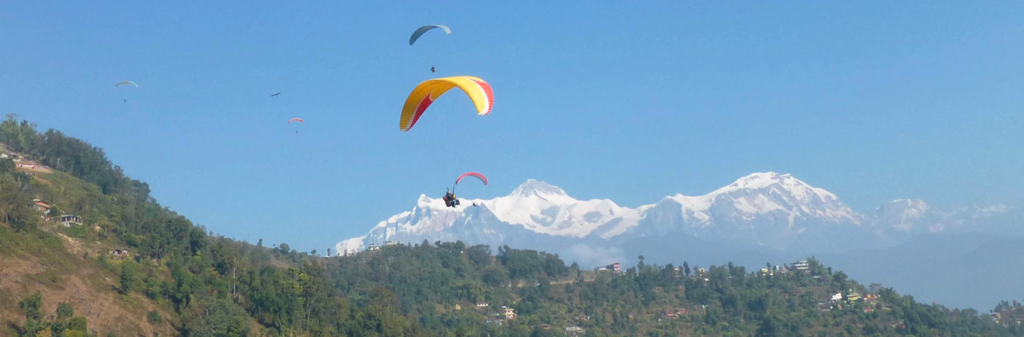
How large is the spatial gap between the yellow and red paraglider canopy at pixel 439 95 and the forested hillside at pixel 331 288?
2270 cm

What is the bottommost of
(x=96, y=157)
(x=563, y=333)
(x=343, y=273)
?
(x=563, y=333)

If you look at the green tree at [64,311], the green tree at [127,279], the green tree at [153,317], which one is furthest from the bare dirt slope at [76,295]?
the green tree at [64,311]

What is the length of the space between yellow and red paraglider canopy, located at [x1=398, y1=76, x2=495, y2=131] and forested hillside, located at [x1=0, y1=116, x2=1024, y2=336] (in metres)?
22.7

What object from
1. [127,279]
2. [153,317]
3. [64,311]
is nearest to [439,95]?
[64,311]

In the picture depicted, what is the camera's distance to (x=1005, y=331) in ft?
455

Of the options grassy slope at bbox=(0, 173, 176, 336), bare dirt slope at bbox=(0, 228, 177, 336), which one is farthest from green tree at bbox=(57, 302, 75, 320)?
grassy slope at bbox=(0, 173, 176, 336)

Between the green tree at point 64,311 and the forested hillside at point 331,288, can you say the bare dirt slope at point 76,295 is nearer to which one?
the forested hillside at point 331,288

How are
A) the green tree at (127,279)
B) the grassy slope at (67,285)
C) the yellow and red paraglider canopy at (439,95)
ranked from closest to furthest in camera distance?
the yellow and red paraglider canopy at (439,95) < the grassy slope at (67,285) < the green tree at (127,279)

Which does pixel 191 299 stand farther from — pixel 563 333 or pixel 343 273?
pixel 343 273

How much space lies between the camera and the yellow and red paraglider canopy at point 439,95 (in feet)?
113

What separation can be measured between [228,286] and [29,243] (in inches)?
538

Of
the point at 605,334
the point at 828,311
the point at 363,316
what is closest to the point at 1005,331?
the point at 828,311

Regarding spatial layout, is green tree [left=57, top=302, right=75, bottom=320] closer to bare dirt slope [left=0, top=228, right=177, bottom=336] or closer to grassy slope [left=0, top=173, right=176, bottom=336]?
bare dirt slope [left=0, top=228, right=177, bottom=336]

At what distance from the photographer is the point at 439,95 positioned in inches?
1489
